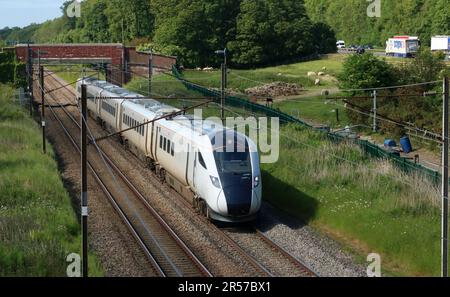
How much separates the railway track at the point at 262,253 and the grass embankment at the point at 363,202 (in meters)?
2.25

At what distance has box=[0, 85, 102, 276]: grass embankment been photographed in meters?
16.1

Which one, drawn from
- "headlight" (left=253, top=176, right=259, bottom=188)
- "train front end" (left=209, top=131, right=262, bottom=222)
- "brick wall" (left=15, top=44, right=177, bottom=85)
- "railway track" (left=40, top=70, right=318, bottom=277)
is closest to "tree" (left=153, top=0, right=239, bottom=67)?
"brick wall" (left=15, top=44, right=177, bottom=85)

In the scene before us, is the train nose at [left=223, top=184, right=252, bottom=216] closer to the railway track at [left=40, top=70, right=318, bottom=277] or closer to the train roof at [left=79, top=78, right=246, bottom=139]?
the railway track at [left=40, top=70, right=318, bottom=277]

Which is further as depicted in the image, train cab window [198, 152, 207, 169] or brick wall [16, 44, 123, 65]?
brick wall [16, 44, 123, 65]

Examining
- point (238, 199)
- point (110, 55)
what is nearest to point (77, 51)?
point (110, 55)

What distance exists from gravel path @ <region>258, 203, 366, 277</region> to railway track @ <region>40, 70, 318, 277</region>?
0.89ft

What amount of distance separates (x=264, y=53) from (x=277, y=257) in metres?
71.1

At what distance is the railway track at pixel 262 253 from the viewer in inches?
685

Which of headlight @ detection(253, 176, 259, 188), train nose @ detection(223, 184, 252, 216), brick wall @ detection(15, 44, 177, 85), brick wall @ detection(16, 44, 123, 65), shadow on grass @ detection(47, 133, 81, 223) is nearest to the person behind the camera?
train nose @ detection(223, 184, 252, 216)

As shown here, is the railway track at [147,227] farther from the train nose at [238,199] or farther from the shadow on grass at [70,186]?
the train nose at [238,199]

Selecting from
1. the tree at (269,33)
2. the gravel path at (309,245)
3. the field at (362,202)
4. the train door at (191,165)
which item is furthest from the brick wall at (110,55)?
the gravel path at (309,245)

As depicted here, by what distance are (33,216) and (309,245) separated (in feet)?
26.6
